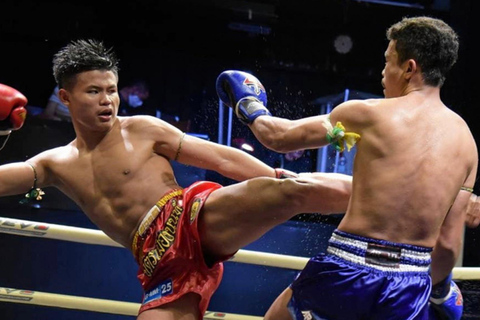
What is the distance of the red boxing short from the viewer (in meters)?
2.42

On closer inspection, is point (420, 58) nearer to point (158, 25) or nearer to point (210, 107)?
point (210, 107)

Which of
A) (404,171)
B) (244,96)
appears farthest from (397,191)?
(244,96)

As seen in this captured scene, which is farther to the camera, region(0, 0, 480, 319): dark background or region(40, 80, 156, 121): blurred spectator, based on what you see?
region(0, 0, 480, 319): dark background

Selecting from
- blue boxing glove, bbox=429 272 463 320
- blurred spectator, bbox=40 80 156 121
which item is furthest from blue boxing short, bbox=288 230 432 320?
blurred spectator, bbox=40 80 156 121

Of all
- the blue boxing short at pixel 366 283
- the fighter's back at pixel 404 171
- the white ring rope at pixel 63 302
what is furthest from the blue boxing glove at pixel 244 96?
the white ring rope at pixel 63 302

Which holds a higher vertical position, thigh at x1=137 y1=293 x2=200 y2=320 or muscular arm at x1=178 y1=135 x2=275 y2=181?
muscular arm at x1=178 y1=135 x2=275 y2=181

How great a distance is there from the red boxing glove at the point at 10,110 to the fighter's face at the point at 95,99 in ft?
0.72

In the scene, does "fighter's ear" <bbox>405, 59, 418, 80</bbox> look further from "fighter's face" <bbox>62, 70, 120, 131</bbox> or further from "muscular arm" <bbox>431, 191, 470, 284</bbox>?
"fighter's face" <bbox>62, 70, 120, 131</bbox>

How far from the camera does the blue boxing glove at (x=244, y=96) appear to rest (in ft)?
7.64

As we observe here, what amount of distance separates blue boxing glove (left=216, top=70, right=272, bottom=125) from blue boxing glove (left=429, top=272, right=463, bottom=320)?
80 centimetres

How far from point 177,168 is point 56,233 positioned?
1169 millimetres

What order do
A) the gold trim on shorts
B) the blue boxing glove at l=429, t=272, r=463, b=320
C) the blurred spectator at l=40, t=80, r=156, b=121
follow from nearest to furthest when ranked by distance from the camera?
the blue boxing glove at l=429, t=272, r=463, b=320 → the gold trim on shorts → the blurred spectator at l=40, t=80, r=156, b=121

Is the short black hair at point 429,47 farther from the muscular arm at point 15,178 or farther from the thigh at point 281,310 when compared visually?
the muscular arm at point 15,178

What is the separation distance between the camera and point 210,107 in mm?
5258
